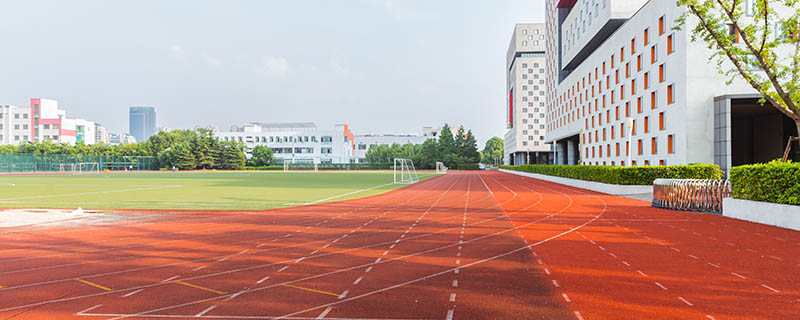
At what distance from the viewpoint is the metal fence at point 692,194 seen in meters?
14.4

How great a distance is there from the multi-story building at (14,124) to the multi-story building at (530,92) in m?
120

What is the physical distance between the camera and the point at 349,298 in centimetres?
543

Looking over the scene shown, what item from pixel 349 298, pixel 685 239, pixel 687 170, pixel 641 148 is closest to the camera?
pixel 349 298

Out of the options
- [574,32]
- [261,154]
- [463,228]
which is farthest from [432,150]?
[463,228]

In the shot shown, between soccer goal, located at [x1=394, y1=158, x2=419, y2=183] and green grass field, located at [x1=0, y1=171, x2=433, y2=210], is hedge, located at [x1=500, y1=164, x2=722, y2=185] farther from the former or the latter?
soccer goal, located at [x1=394, y1=158, x2=419, y2=183]

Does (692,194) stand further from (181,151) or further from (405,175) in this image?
(181,151)

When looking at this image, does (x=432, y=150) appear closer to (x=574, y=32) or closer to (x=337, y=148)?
(x=337, y=148)

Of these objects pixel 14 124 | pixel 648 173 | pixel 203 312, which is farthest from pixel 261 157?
pixel 203 312

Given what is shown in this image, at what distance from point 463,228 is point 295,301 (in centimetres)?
663

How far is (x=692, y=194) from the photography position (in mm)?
15156

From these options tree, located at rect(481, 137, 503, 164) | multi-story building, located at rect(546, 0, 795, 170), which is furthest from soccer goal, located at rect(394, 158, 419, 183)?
tree, located at rect(481, 137, 503, 164)

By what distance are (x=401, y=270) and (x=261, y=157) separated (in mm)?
98039

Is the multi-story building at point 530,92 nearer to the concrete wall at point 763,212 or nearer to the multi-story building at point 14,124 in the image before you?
the concrete wall at point 763,212

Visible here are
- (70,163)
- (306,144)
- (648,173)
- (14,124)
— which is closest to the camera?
(648,173)
